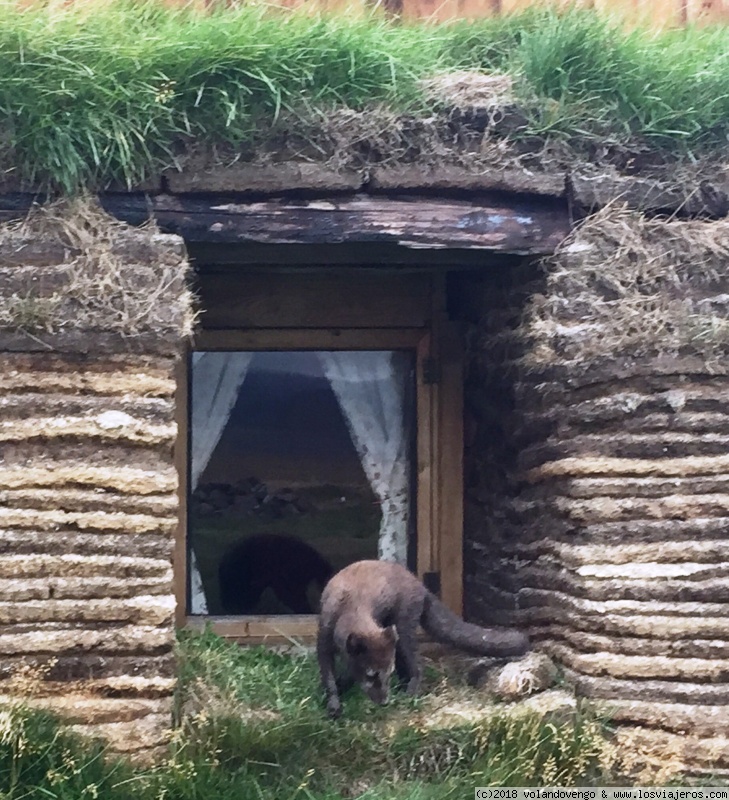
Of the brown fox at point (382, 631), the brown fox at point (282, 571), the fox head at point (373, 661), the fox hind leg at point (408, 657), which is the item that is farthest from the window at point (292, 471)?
the fox head at point (373, 661)

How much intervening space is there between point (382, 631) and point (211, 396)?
157 centimetres

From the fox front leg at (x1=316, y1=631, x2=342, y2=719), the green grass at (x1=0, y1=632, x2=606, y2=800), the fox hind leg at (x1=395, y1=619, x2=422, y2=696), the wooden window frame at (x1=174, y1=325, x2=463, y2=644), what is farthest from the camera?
the wooden window frame at (x1=174, y1=325, x2=463, y2=644)

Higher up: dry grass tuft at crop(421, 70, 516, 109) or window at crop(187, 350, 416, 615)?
dry grass tuft at crop(421, 70, 516, 109)

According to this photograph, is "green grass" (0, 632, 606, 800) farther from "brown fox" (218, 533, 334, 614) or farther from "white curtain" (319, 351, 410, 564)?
"white curtain" (319, 351, 410, 564)

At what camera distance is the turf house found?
10.2ft

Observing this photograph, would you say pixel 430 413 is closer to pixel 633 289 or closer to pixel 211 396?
pixel 211 396

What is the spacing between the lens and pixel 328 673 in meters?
3.58

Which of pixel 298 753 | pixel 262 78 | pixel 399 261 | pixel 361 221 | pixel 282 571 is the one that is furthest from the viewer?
pixel 282 571

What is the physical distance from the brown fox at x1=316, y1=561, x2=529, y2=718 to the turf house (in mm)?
269

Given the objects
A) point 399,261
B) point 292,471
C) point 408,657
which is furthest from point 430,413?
point 408,657

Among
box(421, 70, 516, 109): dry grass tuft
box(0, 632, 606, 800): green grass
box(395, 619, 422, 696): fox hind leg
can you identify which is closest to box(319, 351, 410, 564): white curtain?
box(395, 619, 422, 696): fox hind leg

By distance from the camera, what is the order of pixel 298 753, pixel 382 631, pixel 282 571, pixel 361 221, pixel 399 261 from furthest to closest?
1. pixel 282 571
2. pixel 399 261
3. pixel 382 631
4. pixel 361 221
5. pixel 298 753

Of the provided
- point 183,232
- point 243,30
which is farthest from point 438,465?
point 243,30

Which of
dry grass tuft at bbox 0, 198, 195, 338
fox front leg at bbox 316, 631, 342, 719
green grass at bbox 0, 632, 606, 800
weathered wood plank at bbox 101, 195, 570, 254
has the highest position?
weathered wood plank at bbox 101, 195, 570, 254
